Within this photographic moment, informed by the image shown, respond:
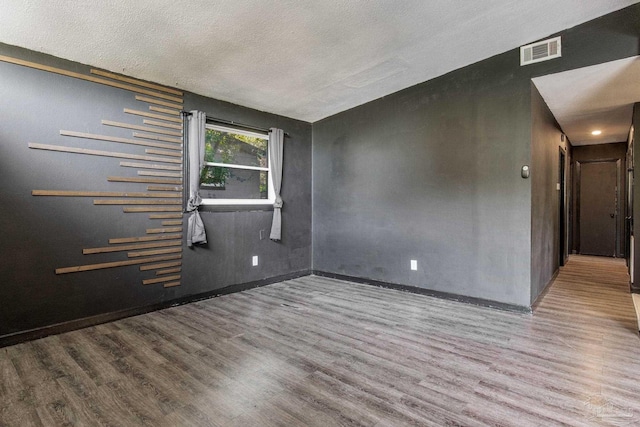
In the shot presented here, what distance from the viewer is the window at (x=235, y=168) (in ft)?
14.0

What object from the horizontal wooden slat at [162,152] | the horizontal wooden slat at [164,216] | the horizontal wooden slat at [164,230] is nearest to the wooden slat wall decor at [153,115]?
the horizontal wooden slat at [162,152]

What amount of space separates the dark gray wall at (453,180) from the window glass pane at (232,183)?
3.51ft

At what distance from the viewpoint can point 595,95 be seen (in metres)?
3.85

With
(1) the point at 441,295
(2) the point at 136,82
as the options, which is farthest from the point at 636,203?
(2) the point at 136,82

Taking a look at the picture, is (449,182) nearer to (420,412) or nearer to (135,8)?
(420,412)

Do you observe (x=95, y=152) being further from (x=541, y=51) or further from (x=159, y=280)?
(x=541, y=51)

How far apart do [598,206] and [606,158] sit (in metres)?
0.98

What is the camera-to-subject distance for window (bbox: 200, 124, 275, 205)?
4.25m

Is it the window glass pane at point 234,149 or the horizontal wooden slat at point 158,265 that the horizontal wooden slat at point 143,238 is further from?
the window glass pane at point 234,149

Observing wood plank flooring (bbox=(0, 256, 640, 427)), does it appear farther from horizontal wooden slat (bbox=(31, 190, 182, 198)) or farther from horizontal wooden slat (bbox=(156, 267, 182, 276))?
horizontal wooden slat (bbox=(31, 190, 182, 198))

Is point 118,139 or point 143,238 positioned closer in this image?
point 118,139

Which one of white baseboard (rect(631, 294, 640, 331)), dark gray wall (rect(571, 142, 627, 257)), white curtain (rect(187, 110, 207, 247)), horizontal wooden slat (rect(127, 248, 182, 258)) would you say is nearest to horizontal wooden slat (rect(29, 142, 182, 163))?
white curtain (rect(187, 110, 207, 247))

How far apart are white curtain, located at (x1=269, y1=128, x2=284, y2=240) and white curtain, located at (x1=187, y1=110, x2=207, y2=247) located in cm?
111

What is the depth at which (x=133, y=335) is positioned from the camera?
2951mm
